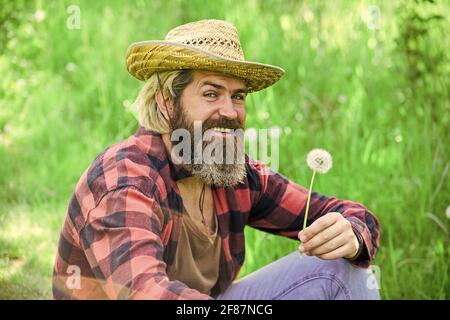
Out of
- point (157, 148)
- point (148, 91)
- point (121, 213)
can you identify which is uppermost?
point (148, 91)

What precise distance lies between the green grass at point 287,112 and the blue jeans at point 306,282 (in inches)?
25.9

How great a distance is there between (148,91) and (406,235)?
5.58 ft

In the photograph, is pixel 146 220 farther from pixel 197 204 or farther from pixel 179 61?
pixel 179 61

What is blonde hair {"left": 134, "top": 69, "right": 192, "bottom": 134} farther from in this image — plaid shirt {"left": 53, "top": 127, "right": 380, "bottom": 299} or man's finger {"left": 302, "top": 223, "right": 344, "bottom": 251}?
man's finger {"left": 302, "top": 223, "right": 344, "bottom": 251}

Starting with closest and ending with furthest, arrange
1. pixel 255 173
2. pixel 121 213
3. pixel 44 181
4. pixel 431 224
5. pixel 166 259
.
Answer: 1. pixel 121 213
2. pixel 166 259
3. pixel 255 173
4. pixel 431 224
5. pixel 44 181

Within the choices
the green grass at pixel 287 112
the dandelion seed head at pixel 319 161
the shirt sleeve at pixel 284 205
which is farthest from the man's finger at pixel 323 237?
the green grass at pixel 287 112

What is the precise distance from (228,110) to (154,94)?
12.9 inches

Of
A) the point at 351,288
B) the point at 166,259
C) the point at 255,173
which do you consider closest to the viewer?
the point at 166,259

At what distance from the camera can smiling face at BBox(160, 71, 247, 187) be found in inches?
86.8

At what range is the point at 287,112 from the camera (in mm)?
4184

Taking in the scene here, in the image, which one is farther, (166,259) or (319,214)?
(319,214)

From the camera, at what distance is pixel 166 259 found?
215 centimetres
